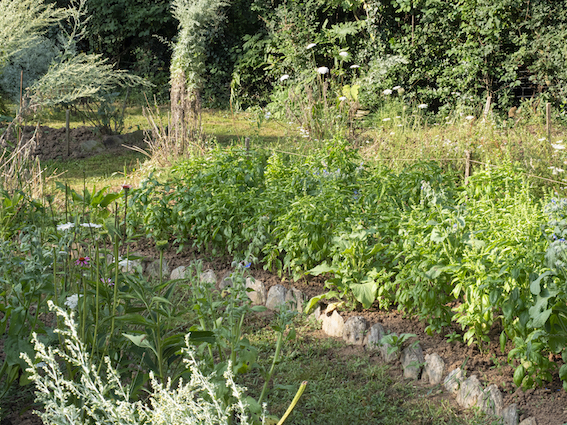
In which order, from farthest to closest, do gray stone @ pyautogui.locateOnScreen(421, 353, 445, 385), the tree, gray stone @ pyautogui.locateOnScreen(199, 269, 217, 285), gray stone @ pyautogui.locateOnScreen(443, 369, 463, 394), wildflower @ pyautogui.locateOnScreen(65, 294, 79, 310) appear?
the tree → gray stone @ pyautogui.locateOnScreen(199, 269, 217, 285) → gray stone @ pyautogui.locateOnScreen(421, 353, 445, 385) → gray stone @ pyautogui.locateOnScreen(443, 369, 463, 394) → wildflower @ pyautogui.locateOnScreen(65, 294, 79, 310)

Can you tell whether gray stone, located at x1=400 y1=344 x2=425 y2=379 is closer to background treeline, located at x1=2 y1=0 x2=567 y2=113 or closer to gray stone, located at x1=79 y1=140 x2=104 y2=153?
background treeline, located at x1=2 y1=0 x2=567 y2=113

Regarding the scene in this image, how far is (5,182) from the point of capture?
15.4 feet

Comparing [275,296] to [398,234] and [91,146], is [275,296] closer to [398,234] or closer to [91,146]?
[398,234]

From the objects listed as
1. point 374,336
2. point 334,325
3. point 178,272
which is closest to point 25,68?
point 178,272

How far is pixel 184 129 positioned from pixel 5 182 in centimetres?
264

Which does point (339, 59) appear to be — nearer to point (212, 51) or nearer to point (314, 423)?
point (212, 51)

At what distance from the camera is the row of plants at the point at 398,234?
2.47 metres

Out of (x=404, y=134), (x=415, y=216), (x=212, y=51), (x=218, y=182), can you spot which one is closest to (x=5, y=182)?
(x=218, y=182)

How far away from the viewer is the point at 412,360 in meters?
2.86

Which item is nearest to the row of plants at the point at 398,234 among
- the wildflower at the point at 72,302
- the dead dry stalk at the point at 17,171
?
the wildflower at the point at 72,302

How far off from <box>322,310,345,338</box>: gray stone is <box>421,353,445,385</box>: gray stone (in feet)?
1.90

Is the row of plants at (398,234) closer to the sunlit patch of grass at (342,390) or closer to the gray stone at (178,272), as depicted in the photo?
the gray stone at (178,272)

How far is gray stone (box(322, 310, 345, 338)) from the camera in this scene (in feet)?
10.6

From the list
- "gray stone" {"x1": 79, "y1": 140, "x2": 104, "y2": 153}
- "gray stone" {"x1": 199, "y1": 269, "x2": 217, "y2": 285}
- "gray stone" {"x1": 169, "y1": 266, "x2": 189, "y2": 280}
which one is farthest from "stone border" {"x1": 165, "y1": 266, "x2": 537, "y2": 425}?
"gray stone" {"x1": 79, "y1": 140, "x2": 104, "y2": 153}
